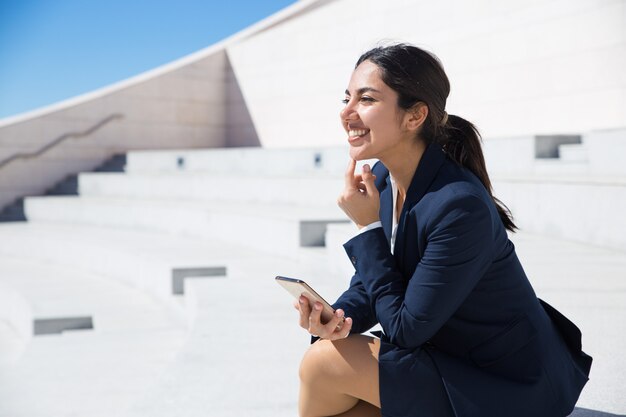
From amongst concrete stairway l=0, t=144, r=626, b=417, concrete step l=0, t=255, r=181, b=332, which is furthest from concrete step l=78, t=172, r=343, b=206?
concrete step l=0, t=255, r=181, b=332

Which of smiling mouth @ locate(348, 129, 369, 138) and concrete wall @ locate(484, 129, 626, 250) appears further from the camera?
concrete wall @ locate(484, 129, 626, 250)

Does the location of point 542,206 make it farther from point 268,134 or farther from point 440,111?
point 268,134

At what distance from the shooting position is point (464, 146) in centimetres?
161

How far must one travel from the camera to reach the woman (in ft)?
4.70

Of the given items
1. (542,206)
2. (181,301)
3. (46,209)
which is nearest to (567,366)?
(542,206)

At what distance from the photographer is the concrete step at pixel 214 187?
7148 mm

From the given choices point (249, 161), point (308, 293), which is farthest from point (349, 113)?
point (249, 161)

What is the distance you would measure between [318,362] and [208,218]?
5.49 meters

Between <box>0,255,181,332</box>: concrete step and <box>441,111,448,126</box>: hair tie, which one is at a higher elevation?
→ <box>441,111,448,126</box>: hair tie

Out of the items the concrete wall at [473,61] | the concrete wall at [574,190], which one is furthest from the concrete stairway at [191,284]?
the concrete wall at [473,61]

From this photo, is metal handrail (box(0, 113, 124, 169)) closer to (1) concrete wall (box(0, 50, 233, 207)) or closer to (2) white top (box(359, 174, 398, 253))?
(1) concrete wall (box(0, 50, 233, 207))

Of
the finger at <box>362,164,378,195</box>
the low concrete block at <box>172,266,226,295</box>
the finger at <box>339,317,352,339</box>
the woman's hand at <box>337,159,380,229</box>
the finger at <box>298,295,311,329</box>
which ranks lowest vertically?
the low concrete block at <box>172,266,226,295</box>

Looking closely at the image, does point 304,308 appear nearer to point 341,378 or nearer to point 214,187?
point 341,378

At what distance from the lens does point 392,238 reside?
168 centimetres
